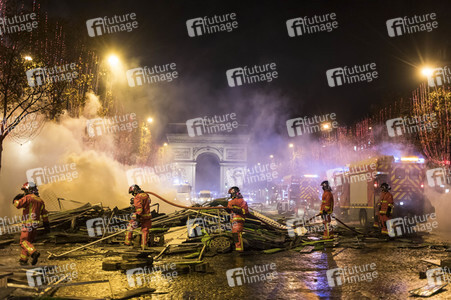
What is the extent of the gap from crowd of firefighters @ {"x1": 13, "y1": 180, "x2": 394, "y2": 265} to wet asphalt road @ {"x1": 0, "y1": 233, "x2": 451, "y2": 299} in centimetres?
72

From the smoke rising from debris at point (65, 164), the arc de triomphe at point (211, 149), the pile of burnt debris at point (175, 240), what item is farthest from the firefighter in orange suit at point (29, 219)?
the arc de triomphe at point (211, 149)

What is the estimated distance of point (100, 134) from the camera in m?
26.3

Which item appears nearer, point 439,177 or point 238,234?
point 238,234

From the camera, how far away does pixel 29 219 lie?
7742 mm

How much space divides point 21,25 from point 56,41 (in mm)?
1508

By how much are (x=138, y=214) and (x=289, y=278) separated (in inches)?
181

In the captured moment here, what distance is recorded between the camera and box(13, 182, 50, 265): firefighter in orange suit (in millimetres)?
7469

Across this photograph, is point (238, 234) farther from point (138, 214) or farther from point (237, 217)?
point (138, 214)

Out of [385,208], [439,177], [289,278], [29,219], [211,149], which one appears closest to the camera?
[289,278]

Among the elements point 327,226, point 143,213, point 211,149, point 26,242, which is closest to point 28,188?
point 26,242

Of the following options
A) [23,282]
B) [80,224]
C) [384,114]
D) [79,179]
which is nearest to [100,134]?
[79,179]

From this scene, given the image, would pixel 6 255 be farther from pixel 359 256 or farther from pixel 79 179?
pixel 79 179

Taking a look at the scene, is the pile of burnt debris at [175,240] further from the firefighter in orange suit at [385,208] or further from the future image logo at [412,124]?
the future image logo at [412,124]

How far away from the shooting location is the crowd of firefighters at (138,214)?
758 centimetres
